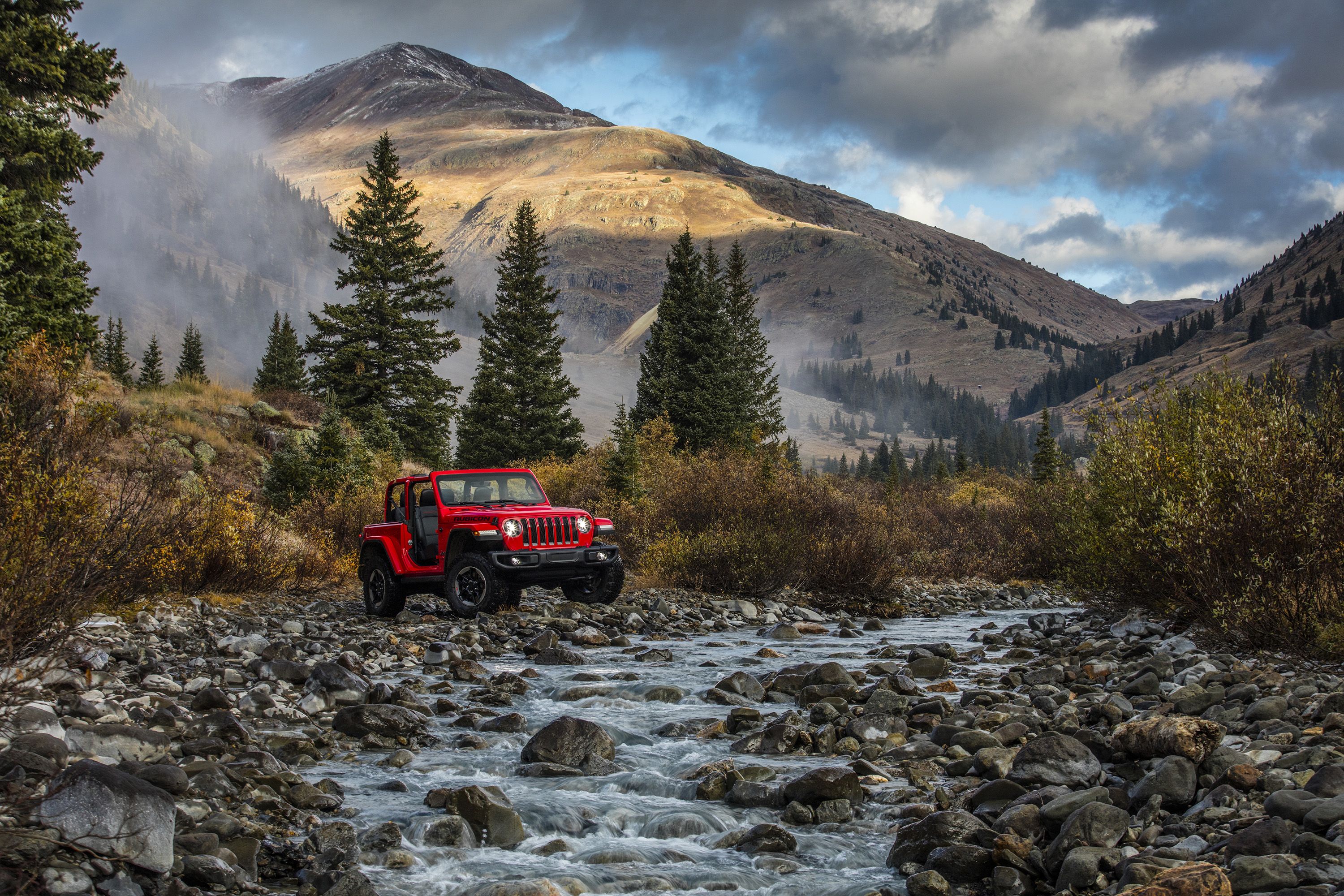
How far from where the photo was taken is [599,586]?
1602cm

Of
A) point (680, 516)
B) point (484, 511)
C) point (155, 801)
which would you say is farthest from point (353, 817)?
point (680, 516)

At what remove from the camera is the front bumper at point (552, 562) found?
1341cm

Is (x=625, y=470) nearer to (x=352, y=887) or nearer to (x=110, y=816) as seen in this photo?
(x=352, y=887)

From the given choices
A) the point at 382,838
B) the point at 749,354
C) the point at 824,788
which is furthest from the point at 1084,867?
the point at 749,354

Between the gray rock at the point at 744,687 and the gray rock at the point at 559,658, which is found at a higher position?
the gray rock at the point at 559,658

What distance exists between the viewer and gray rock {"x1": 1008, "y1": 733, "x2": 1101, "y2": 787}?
Result: 6.25 m

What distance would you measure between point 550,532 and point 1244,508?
9100 mm

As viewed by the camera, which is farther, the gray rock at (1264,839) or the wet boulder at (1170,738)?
the wet boulder at (1170,738)

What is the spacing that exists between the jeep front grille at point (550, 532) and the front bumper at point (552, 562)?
126 millimetres

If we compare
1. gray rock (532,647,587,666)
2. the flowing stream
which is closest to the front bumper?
gray rock (532,647,587,666)

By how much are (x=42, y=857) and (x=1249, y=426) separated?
38.3 feet

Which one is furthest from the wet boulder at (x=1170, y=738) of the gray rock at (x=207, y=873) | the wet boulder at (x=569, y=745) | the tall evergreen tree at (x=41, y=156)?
the tall evergreen tree at (x=41, y=156)

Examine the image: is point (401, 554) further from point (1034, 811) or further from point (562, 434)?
point (562, 434)

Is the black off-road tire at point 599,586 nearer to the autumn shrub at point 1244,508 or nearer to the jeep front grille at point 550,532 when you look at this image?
the jeep front grille at point 550,532
